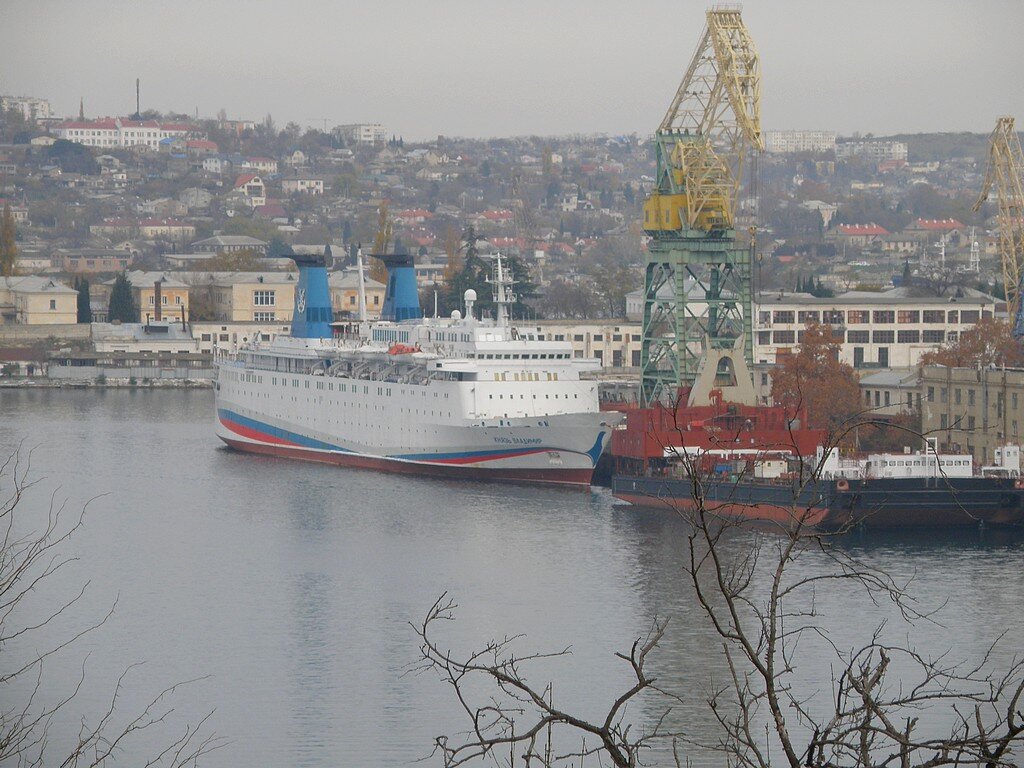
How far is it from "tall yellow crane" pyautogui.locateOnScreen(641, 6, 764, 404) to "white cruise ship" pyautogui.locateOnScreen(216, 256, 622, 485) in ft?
7.05

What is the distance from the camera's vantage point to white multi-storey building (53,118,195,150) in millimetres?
177500

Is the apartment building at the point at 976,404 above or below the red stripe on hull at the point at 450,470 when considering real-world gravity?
above

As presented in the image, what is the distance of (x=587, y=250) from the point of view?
13962 cm

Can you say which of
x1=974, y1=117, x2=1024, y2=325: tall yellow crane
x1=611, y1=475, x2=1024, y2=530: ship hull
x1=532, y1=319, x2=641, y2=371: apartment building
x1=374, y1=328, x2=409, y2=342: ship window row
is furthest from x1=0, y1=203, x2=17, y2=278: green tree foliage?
x1=611, y1=475, x2=1024, y2=530: ship hull

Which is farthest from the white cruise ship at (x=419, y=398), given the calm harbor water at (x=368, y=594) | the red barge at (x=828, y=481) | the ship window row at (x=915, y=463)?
the ship window row at (x=915, y=463)

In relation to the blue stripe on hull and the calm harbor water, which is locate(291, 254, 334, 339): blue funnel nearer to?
the blue stripe on hull

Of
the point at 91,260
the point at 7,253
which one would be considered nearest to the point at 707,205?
the point at 7,253

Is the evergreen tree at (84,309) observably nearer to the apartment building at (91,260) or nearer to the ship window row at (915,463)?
Result: the apartment building at (91,260)

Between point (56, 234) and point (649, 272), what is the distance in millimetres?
101353

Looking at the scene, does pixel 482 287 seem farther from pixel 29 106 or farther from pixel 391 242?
pixel 29 106

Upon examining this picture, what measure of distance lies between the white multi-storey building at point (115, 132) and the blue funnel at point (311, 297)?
427 feet

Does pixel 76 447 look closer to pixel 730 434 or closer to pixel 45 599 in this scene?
pixel 730 434

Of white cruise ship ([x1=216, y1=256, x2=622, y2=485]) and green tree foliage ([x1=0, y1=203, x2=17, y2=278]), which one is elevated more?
green tree foliage ([x1=0, y1=203, x2=17, y2=278])

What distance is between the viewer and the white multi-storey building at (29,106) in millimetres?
179625
